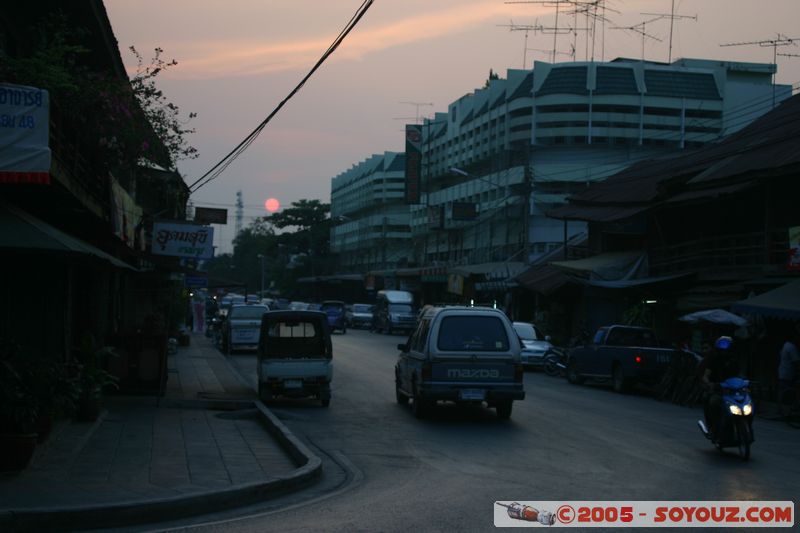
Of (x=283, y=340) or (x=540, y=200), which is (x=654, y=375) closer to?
(x=283, y=340)

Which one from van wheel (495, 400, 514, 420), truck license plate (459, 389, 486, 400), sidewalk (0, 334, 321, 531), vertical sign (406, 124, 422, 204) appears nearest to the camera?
sidewalk (0, 334, 321, 531)

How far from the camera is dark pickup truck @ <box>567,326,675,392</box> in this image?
83.1 ft

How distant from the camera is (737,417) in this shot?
13336 millimetres

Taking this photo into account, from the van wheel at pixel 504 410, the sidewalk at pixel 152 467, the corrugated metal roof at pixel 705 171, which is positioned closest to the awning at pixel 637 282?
the corrugated metal roof at pixel 705 171

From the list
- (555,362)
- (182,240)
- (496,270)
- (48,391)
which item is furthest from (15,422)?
(496,270)

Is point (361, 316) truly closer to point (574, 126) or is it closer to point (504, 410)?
point (574, 126)

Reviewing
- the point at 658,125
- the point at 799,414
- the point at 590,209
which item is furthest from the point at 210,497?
the point at 658,125

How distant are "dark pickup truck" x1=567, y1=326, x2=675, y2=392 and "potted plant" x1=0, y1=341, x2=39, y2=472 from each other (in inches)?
721

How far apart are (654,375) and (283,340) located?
10.1m

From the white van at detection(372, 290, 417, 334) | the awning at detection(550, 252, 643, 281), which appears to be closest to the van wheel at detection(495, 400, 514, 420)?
the awning at detection(550, 252, 643, 281)

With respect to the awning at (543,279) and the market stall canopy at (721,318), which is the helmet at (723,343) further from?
the awning at (543,279)

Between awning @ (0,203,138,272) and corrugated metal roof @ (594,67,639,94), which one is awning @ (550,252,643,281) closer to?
awning @ (0,203,138,272)

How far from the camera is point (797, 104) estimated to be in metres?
32.4

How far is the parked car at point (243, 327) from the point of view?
38.4 meters
